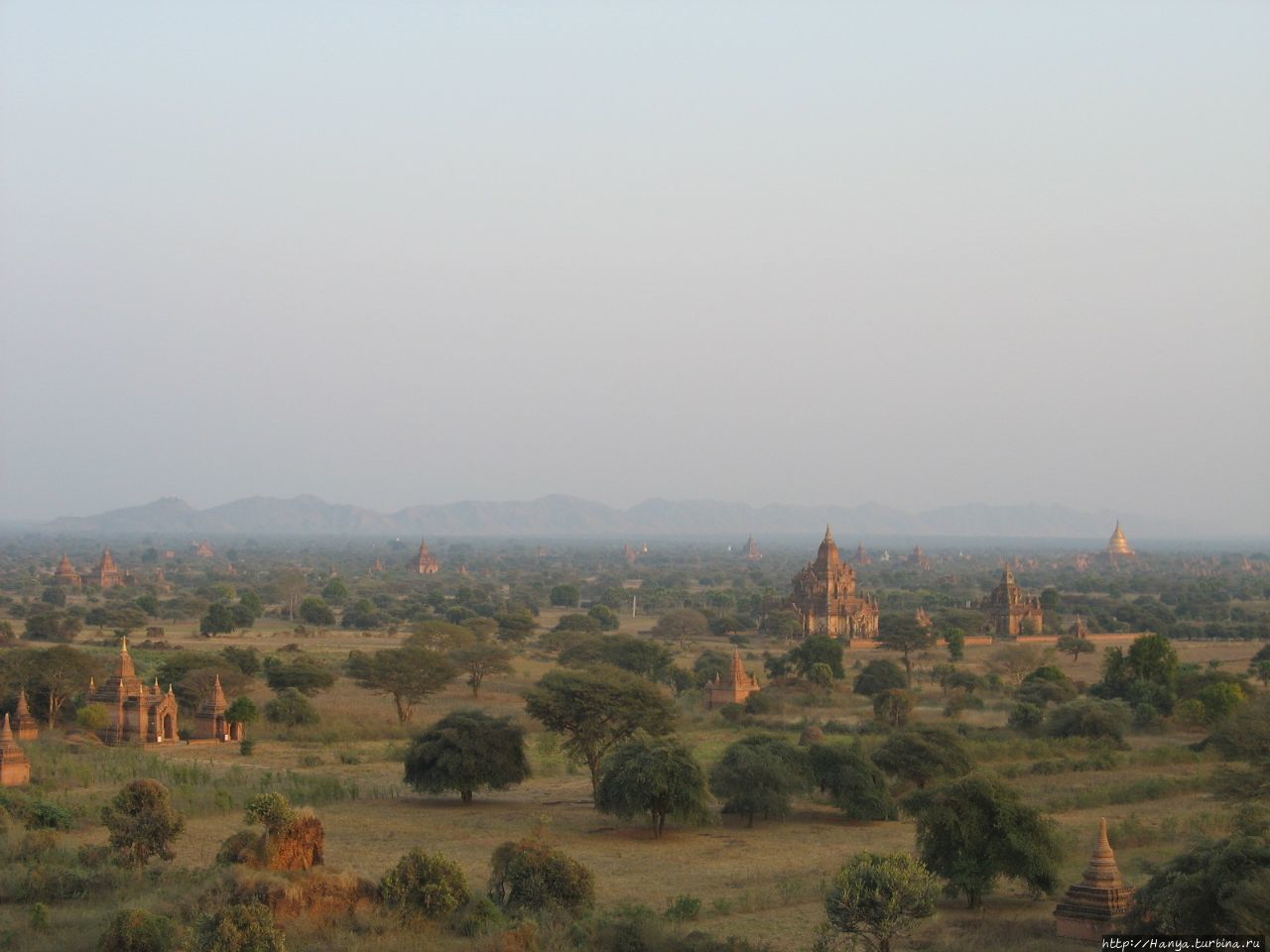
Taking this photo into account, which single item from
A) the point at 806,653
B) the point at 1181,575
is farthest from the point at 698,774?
the point at 1181,575

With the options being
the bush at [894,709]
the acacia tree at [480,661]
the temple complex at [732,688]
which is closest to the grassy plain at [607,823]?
the bush at [894,709]

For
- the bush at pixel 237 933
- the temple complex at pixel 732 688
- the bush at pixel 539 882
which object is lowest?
the temple complex at pixel 732 688

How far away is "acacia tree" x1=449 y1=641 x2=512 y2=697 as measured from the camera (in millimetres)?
51219

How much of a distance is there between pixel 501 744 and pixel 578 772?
5377mm

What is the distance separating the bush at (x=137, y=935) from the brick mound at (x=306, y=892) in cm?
123

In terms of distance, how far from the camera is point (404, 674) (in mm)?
43406

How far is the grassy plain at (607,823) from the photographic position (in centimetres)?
1897

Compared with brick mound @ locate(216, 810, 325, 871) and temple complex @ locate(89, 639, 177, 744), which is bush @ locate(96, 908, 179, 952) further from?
temple complex @ locate(89, 639, 177, 744)

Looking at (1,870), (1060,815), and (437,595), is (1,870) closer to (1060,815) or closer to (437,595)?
(1060,815)

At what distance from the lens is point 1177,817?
26203mm

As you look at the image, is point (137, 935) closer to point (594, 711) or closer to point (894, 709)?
point (594, 711)

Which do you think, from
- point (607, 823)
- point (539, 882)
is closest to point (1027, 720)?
point (607, 823)

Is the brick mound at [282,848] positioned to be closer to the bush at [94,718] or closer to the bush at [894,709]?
the bush at [94,718]

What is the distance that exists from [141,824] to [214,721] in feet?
53.1
